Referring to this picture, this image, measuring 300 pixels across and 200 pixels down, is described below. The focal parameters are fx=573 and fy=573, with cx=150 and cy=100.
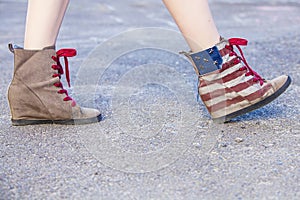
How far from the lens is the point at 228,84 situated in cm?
218

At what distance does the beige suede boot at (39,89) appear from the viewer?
2.17 metres

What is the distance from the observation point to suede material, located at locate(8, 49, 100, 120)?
216 centimetres

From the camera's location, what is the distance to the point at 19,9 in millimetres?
6250

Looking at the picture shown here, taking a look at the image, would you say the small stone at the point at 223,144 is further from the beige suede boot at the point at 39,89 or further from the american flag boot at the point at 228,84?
the beige suede boot at the point at 39,89

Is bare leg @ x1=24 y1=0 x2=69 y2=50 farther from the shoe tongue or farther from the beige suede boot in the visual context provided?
the shoe tongue

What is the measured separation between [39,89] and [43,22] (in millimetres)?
254

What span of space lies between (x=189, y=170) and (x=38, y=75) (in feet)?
2.39

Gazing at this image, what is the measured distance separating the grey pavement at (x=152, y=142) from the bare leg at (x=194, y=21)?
327mm

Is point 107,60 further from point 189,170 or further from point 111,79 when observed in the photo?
point 189,170

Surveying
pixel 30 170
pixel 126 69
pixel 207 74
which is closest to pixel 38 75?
pixel 30 170

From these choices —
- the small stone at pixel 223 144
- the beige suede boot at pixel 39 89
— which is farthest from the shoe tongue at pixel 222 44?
the beige suede boot at pixel 39 89

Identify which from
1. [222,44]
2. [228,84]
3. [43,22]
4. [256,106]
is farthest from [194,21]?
[43,22]

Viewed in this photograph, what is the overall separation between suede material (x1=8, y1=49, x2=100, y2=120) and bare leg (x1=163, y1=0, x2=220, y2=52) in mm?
500

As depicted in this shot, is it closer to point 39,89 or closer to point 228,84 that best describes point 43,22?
point 39,89
